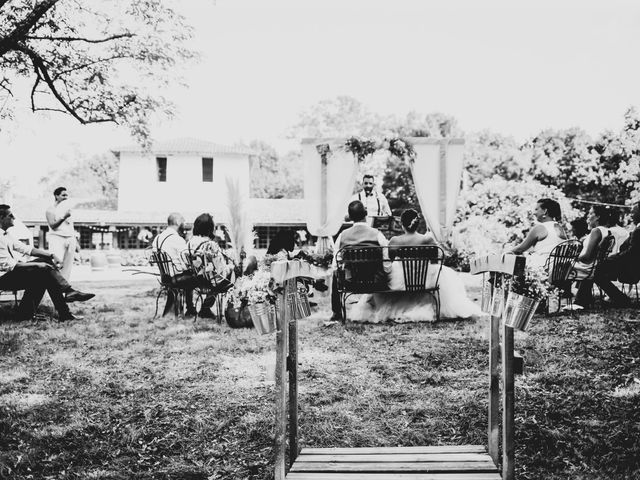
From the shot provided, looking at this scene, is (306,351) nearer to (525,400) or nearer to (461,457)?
(525,400)

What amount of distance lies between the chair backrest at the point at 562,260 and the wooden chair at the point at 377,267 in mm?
1427

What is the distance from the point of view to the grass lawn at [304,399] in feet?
10.1

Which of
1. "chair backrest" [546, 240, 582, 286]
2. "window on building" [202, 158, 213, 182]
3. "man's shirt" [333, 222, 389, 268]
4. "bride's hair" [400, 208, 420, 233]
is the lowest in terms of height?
"chair backrest" [546, 240, 582, 286]

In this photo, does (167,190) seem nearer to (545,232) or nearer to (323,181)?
(323,181)

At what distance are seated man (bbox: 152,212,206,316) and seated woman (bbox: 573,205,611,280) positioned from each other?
5307 mm

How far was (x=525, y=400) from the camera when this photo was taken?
3787mm

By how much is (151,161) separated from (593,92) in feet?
91.1

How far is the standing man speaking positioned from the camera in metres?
9.21

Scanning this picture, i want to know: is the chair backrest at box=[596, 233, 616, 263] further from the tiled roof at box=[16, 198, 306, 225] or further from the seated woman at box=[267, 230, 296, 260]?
the tiled roof at box=[16, 198, 306, 225]

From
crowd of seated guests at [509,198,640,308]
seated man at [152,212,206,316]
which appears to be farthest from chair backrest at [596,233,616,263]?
seated man at [152,212,206,316]

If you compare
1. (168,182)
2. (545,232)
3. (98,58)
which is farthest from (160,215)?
(545,232)

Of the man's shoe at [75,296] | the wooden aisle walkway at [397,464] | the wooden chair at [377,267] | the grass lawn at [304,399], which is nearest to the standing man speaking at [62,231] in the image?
the man's shoe at [75,296]

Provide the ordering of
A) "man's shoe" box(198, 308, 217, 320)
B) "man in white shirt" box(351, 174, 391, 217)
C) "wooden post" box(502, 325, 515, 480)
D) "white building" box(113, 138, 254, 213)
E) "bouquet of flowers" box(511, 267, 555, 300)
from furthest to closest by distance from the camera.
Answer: "white building" box(113, 138, 254, 213) → "man in white shirt" box(351, 174, 391, 217) → "man's shoe" box(198, 308, 217, 320) → "bouquet of flowers" box(511, 267, 555, 300) → "wooden post" box(502, 325, 515, 480)

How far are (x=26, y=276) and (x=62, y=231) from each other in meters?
2.53
